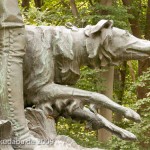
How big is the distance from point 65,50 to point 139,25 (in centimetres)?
1067

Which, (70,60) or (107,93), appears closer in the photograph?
(70,60)

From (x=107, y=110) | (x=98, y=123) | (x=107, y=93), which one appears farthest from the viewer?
(x=107, y=93)

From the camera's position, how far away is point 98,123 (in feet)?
19.2

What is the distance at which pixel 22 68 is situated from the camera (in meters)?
5.40

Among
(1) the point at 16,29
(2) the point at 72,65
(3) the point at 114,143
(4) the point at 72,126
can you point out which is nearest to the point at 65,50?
(2) the point at 72,65

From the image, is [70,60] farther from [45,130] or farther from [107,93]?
[107,93]

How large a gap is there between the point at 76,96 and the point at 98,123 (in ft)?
1.61

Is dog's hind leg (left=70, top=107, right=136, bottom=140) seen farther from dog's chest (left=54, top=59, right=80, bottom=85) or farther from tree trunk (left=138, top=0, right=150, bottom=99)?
tree trunk (left=138, top=0, right=150, bottom=99)

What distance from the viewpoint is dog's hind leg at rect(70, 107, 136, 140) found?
18.8 ft

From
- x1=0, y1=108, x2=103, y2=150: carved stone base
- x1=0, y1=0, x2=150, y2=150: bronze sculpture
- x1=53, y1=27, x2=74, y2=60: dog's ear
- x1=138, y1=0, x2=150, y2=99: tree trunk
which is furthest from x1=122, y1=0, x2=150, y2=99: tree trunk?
x1=0, y1=108, x2=103, y2=150: carved stone base

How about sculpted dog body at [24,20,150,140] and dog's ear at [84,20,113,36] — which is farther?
dog's ear at [84,20,113,36]

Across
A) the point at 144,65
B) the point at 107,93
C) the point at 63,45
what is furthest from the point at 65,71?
the point at 144,65

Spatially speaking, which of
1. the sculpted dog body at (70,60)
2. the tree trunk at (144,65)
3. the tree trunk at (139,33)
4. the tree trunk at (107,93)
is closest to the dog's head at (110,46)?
the sculpted dog body at (70,60)

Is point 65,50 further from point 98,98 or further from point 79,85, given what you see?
point 79,85
